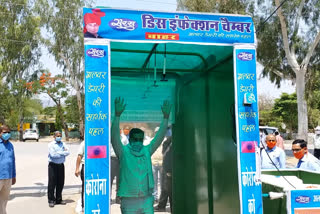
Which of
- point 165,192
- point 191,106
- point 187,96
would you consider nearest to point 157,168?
point 165,192

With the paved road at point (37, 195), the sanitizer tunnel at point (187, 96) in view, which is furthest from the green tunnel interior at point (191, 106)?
the paved road at point (37, 195)

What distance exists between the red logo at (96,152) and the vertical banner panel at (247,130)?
4.35 feet

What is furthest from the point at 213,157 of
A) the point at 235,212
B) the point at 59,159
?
the point at 59,159

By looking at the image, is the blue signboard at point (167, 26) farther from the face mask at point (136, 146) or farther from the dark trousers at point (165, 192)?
the dark trousers at point (165, 192)

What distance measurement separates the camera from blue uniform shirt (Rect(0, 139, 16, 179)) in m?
5.29

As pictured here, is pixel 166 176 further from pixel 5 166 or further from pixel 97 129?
pixel 5 166

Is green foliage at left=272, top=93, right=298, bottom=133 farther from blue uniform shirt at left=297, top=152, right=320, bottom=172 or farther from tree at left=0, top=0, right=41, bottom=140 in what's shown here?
blue uniform shirt at left=297, top=152, right=320, bottom=172

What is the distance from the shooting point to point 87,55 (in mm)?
2992

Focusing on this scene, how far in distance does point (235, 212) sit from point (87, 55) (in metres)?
2.37

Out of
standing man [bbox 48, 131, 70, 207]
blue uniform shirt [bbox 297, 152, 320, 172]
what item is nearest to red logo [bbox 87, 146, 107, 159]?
blue uniform shirt [bbox 297, 152, 320, 172]

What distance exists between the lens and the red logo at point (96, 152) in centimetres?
289

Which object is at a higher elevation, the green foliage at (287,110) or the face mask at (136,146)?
the green foliage at (287,110)

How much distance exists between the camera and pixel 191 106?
4652 millimetres

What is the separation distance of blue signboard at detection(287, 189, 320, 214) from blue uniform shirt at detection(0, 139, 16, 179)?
14.7 feet
